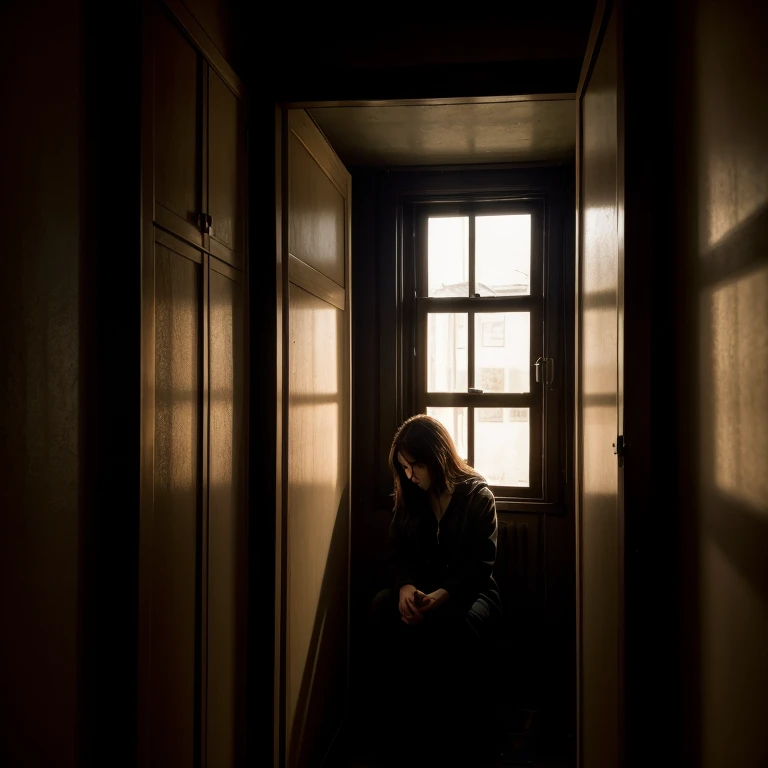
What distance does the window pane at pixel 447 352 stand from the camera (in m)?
3.20

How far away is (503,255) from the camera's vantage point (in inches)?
125

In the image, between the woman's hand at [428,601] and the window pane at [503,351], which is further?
the window pane at [503,351]

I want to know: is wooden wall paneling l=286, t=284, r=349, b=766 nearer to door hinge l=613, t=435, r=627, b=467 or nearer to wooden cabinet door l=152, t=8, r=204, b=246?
wooden cabinet door l=152, t=8, r=204, b=246

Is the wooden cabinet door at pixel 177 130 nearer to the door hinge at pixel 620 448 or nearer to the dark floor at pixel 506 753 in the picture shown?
the door hinge at pixel 620 448

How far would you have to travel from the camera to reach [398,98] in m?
2.01

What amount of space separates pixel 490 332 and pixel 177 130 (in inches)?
80.2

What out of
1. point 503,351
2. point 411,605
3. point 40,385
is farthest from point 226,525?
point 503,351

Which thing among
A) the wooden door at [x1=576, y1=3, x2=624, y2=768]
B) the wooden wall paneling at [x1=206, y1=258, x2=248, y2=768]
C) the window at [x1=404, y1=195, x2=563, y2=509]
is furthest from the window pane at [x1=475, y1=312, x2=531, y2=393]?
the wooden wall paneling at [x1=206, y1=258, x2=248, y2=768]

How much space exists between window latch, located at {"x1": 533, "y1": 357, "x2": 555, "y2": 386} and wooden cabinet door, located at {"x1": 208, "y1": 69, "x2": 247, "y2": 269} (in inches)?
65.4

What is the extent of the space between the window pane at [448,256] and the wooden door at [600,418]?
1.34 meters

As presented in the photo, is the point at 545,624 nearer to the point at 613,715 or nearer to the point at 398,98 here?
the point at 613,715

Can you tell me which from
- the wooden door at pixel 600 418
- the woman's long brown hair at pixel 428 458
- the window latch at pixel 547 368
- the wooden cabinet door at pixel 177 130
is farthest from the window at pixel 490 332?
the wooden cabinet door at pixel 177 130

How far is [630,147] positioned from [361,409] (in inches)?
85.6

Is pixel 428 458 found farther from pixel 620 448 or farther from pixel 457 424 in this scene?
pixel 620 448
